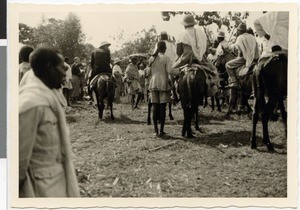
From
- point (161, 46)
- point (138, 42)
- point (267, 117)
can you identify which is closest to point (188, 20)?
point (161, 46)

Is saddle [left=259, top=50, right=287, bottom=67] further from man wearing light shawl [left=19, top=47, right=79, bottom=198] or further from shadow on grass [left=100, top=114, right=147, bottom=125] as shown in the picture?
man wearing light shawl [left=19, top=47, right=79, bottom=198]

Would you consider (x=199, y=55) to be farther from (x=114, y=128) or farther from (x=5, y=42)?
(x=5, y=42)

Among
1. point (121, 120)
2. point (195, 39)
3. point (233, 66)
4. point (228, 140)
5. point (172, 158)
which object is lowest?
point (172, 158)

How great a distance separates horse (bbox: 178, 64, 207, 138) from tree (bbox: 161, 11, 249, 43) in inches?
16.0

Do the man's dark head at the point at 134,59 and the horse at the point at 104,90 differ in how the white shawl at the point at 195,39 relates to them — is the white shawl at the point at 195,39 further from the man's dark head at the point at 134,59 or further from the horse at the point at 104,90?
the horse at the point at 104,90

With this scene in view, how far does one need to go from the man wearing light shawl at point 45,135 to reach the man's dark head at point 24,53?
528 mm

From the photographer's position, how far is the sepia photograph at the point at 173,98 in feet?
14.9

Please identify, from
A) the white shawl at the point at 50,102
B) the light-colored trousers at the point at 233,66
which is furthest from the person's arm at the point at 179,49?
the white shawl at the point at 50,102

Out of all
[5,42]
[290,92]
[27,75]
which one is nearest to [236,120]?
[290,92]

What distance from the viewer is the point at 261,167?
4.59 metres

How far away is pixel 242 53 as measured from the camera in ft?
15.5

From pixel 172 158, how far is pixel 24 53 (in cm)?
161

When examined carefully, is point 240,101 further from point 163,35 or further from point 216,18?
point 163,35

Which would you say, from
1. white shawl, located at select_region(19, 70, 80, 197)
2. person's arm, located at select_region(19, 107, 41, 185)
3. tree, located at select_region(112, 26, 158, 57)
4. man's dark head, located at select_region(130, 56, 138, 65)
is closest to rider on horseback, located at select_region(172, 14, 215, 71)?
tree, located at select_region(112, 26, 158, 57)
